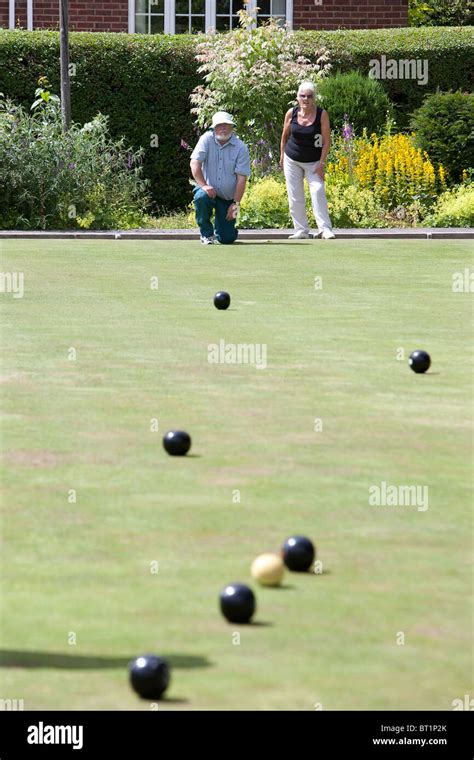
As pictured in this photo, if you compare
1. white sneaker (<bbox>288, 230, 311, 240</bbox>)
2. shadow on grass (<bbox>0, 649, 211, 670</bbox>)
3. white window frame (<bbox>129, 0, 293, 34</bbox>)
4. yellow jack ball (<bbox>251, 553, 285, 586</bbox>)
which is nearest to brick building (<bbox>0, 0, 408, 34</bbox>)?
white window frame (<bbox>129, 0, 293, 34</bbox>)

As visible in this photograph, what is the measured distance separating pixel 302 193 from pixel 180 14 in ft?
31.7

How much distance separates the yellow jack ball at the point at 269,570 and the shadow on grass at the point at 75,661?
0.77 m

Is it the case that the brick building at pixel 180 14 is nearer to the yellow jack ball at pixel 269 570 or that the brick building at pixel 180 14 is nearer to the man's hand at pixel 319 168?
the man's hand at pixel 319 168

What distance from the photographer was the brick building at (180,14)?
97.0ft

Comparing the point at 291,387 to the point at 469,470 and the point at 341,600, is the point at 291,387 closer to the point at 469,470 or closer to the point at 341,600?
the point at 469,470

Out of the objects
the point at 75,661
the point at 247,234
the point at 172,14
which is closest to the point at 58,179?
the point at 247,234

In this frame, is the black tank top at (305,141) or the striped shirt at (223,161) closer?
the striped shirt at (223,161)

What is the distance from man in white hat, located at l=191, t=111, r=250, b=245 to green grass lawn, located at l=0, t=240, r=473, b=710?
6.81m

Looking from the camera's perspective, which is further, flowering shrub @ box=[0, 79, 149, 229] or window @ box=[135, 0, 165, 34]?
window @ box=[135, 0, 165, 34]

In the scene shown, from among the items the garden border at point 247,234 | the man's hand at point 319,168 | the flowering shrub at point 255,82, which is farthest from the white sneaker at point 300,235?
the flowering shrub at point 255,82

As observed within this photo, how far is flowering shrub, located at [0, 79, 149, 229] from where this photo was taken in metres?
23.2

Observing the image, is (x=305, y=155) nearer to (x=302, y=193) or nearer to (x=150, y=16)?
(x=302, y=193)

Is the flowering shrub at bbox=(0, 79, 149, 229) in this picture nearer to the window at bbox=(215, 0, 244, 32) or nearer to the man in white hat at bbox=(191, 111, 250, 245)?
the man in white hat at bbox=(191, 111, 250, 245)

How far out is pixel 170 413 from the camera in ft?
27.9
